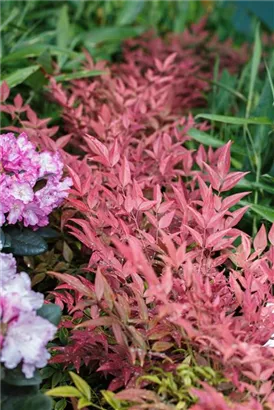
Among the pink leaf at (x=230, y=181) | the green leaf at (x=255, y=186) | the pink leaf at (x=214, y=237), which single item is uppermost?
the pink leaf at (x=230, y=181)

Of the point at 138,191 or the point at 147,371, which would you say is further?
the point at 138,191

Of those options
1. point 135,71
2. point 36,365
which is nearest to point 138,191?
point 36,365

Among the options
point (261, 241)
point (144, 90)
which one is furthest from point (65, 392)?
point (144, 90)

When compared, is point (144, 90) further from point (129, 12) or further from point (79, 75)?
point (129, 12)

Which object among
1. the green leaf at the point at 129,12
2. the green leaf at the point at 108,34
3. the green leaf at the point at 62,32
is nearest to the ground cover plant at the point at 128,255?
the green leaf at the point at 62,32

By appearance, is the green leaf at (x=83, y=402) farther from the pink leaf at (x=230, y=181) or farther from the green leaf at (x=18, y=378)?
the pink leaf at (x=230, y=181)

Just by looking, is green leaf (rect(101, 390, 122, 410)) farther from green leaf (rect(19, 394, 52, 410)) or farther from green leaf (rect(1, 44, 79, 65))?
green leaf (rect(1, 44, 79, 65))

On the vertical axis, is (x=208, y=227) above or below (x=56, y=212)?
above

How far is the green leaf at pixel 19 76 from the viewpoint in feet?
5.83

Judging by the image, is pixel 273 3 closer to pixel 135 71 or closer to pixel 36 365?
pixel 135 71

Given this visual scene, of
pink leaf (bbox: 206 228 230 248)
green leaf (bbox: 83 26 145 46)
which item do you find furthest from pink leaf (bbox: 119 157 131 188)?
green leaf (bbox: 83 26 145 46)

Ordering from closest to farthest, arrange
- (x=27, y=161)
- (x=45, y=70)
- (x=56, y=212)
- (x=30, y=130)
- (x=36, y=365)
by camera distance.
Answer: (x=36, y=365) → (x=27, y=161) → (x=56, y=212) → (x=30, y=130) → (x=45, y=70)

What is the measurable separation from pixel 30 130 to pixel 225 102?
0.73 metres

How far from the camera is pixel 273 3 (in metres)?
2.37
